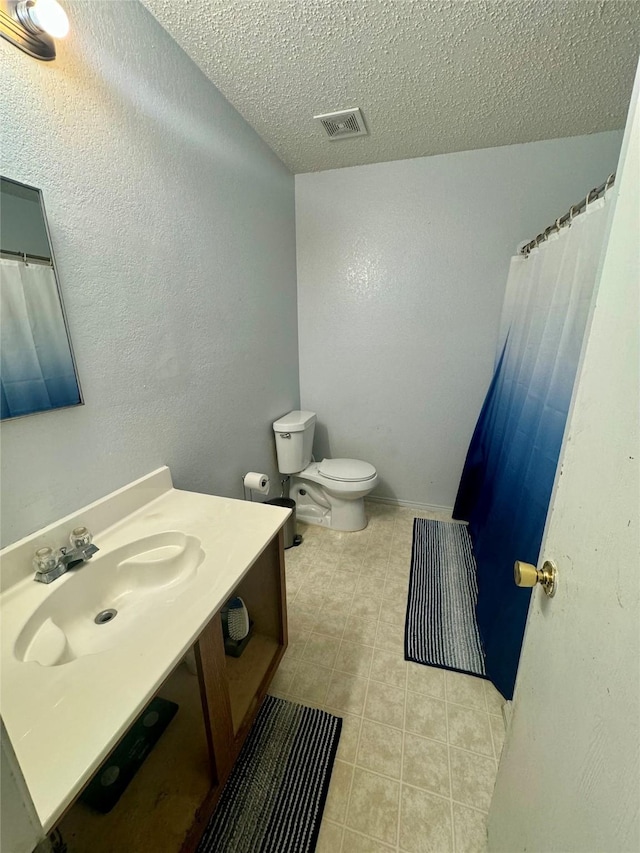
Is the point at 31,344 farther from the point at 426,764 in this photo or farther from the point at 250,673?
the point at 426,764

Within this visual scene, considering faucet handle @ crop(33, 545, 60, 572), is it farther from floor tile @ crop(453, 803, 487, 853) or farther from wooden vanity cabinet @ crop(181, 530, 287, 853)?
floor tile @ crop(453, 803, 487, 853)

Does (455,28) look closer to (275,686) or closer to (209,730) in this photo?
(209,730)

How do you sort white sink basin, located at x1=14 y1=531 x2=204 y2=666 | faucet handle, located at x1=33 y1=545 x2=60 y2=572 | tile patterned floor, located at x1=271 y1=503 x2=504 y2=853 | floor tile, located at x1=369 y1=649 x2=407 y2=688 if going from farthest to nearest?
1. floor tile, located at x1=369 y1=649 x2=407 y2=688
2. tile patterned floor, located at x1=271 y1=503 x2=504 y2=853
3. faucet handle, located at x1=33 y1=545 x2=60 y2=572
4. white sink basin, located at x1=14 y1=531 x2=204 y2=666

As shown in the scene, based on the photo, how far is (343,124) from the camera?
1623 mm

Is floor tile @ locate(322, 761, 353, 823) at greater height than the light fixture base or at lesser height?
lesser

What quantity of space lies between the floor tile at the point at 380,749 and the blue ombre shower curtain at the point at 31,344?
144 cm

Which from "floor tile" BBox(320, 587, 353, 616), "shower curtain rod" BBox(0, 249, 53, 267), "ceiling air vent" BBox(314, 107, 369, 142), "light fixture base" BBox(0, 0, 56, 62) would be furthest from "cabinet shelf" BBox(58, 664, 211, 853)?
"ceiling air vent" BBox(314, 107, 369, 142)

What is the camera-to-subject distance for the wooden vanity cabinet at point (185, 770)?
2.45 feet

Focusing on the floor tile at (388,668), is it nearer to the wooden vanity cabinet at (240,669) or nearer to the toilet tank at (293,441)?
the wooden vanity cabinet at (240,669)

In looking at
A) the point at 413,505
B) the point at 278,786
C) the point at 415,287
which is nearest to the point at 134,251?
the point at 415,287

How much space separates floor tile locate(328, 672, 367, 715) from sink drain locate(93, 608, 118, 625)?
2.81 ft

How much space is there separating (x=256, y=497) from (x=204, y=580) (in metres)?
1.11

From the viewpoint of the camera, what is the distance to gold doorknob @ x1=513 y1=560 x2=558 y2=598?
584 mm

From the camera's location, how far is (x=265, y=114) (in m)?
1.56
